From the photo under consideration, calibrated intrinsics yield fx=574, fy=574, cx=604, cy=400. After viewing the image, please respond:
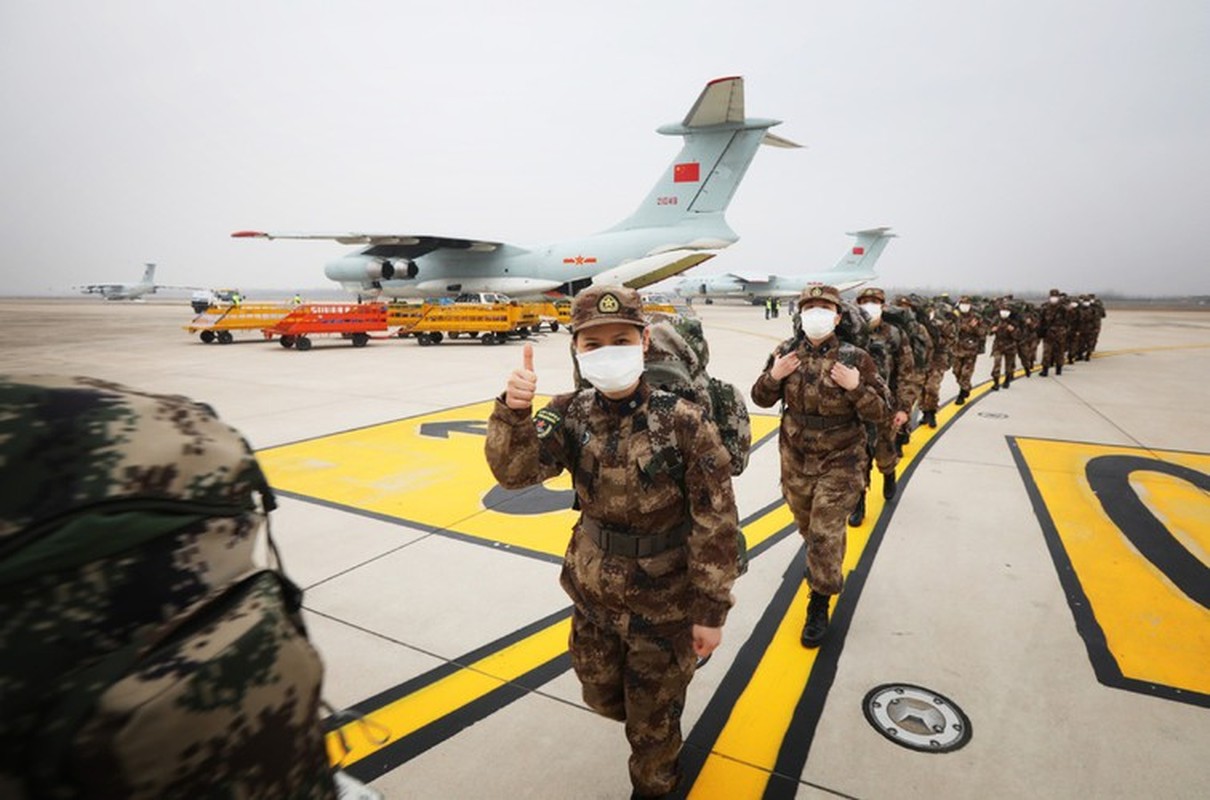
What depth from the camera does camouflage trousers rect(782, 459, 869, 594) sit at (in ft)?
11.6

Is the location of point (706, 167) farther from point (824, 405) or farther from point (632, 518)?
point (632, 518)

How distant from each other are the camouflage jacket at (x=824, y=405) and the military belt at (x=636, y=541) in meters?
1.92

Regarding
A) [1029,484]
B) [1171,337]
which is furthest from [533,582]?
[1171,337]

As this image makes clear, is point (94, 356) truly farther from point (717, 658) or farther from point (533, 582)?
point (717, 658)

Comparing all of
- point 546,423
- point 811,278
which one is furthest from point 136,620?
point 811,278

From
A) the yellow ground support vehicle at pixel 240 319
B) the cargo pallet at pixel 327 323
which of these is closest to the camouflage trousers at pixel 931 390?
the cargo pallet at pixel 327 323

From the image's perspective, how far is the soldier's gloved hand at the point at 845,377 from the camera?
3598mm

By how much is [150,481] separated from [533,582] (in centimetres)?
335

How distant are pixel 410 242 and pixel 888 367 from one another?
73.3 feet

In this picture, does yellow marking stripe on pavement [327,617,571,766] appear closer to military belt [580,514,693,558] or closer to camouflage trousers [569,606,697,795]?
camouflage trousers [569,606,697,795]

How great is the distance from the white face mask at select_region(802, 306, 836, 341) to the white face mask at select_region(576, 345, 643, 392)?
216cm

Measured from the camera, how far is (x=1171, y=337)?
25.3m

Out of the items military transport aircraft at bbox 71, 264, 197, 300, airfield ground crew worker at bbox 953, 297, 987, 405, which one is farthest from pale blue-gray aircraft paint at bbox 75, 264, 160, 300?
airfield ground crew worker at bbox 953, 297, 987, 405

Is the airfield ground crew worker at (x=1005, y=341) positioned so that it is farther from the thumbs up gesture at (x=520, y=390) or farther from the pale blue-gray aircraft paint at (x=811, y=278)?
the pale blue-gray aircraft paint at (x=811, y=278)
